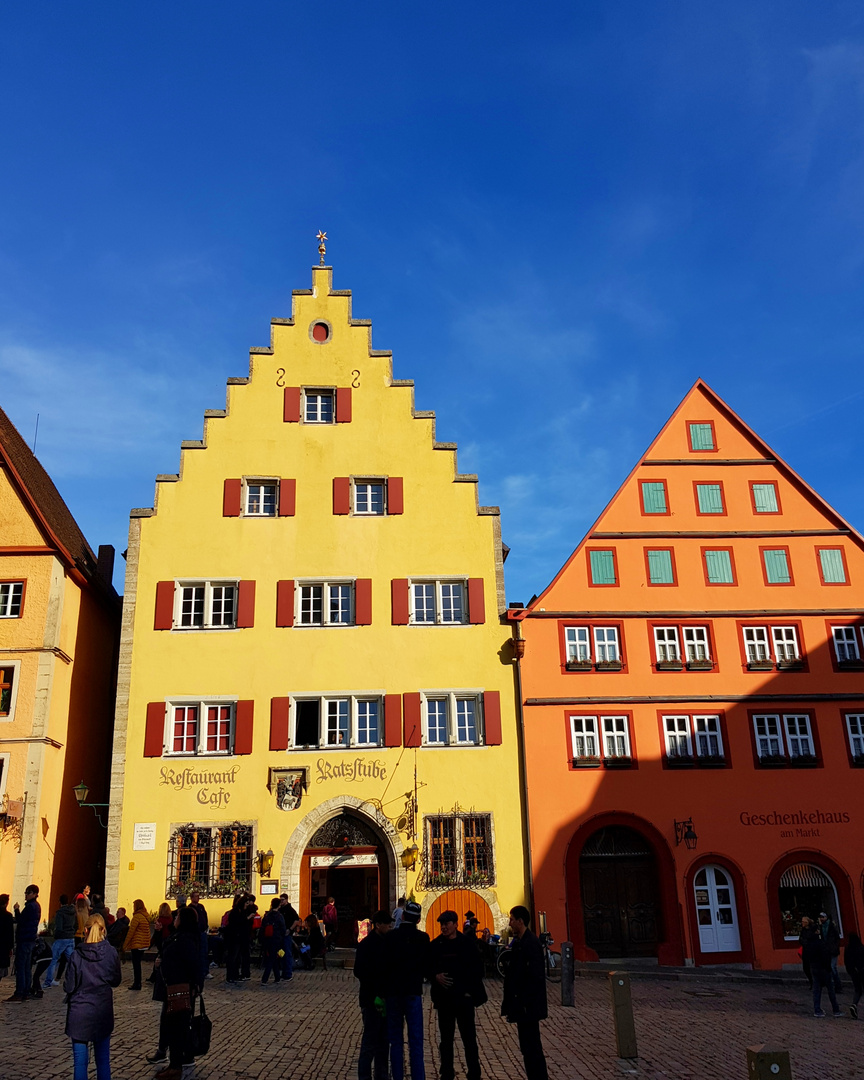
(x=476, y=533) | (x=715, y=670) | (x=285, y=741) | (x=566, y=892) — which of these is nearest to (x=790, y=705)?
(x=715, y=670)

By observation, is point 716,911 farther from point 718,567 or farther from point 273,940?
point 273,940

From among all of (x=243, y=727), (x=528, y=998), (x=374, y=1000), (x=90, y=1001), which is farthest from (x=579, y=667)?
(x=90, y=1001)

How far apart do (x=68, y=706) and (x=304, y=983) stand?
10870 mm

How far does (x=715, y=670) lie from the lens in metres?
26.5

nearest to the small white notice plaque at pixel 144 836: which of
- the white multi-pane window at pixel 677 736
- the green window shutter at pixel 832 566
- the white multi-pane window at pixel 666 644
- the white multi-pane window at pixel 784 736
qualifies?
the white multi-pane window at pixel 677 736

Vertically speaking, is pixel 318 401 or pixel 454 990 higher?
pixel 318 401

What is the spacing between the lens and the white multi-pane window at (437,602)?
1043 inches

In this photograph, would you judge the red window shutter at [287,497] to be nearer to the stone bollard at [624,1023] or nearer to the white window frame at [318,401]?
the white window frame at [318,401]

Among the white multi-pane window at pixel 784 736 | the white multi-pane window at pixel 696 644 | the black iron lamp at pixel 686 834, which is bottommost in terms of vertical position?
the black iron lamp at pixel 686 834

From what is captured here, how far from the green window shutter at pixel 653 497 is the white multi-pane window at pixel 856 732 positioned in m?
7.55

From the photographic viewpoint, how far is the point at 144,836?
950 inches

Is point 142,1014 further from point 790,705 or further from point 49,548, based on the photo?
point 790,705

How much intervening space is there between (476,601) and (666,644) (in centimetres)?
537

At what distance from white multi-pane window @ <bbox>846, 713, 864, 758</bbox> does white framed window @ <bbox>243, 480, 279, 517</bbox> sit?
660 inches
